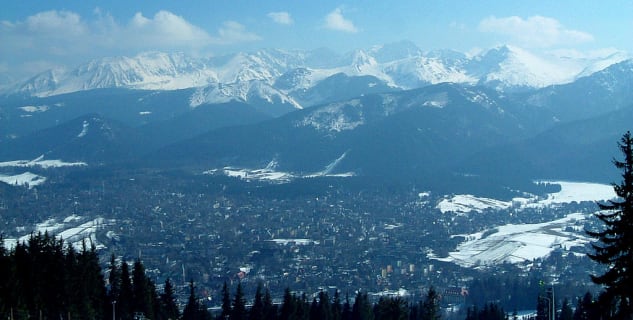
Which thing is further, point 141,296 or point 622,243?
point 141,296

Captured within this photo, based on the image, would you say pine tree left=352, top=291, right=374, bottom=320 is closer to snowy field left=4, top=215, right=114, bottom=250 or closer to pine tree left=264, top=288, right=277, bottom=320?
pine tree left=264, top=288, right=277, bottom=320

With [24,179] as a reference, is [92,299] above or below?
below

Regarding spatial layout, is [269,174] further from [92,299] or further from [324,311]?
[92,299]

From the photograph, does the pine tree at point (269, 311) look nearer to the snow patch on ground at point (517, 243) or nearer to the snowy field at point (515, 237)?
the snowy field at point (515, 237)

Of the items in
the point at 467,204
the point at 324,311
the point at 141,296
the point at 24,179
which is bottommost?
the point at 324,311

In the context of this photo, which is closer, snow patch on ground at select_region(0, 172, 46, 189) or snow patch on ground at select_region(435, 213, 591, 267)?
snow patch on ground at select_region(435, 213, 591, 267)

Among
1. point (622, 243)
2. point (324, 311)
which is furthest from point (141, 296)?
point (622, 243)

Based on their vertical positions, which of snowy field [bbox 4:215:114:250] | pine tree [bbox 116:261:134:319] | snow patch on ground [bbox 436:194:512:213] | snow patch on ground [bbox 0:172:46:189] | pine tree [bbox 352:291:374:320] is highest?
snow patch on ground [bbox 0:172:46:189]

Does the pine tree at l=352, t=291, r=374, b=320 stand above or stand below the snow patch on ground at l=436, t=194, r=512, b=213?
below

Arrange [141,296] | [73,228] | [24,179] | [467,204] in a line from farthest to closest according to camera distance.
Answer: [24,179] < [467,204] < [73,228] < [141,296]

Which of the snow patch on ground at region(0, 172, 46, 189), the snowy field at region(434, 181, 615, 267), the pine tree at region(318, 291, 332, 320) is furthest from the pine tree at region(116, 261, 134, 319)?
the snow patch on ground at region(0, 172, 46, 189)

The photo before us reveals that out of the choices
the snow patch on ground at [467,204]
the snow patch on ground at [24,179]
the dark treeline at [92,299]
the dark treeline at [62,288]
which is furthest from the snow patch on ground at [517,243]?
the snow patch on ground at [24,179]

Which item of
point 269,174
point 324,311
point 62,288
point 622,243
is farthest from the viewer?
point 269,174
